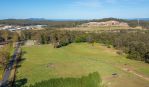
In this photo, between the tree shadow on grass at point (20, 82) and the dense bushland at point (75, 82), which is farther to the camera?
the tree shadow on grass at point (20, 82)

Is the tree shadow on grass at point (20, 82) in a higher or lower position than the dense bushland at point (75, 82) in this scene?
lower

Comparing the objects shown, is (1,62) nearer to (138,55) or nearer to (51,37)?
(138,55)

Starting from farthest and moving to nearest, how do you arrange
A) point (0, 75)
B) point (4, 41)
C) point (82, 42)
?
point (4, 41), point (82, 42), point (0, 75)

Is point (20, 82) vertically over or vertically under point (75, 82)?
under

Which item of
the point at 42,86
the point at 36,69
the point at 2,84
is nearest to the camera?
the point at 42,86

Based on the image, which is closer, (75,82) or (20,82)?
(75,82)

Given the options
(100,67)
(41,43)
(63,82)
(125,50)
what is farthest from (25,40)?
(63,82)

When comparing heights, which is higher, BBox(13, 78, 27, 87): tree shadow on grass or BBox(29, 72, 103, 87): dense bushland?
BBox(29, 72, 103, 87): dense bushland

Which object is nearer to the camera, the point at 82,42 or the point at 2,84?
Result: the point at 2,84

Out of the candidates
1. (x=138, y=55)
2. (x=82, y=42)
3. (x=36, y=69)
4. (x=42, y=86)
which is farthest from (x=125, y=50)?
(x=42, y=86)

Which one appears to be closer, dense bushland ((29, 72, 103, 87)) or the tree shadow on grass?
dense bushland ((29, 72, 103, 87))
